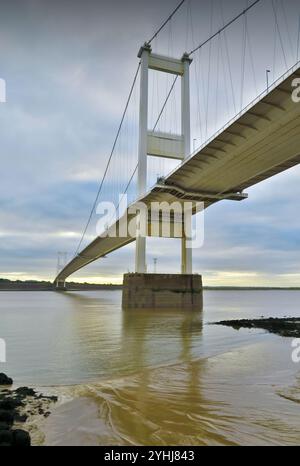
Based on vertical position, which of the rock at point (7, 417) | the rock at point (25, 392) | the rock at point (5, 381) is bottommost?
the rock at point (5, 381)

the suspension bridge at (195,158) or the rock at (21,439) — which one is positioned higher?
the suspension bridge at (195,158)

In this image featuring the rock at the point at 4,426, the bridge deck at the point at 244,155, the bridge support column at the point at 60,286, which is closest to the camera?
the rock at the point at 4,426

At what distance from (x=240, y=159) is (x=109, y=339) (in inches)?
403

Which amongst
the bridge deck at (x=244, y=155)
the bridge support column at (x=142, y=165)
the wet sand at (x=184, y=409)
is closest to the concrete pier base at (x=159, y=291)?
the bridge support column at (x=142, y=165)

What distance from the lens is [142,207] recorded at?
27.0 metres

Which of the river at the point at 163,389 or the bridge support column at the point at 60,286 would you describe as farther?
Result: the bridge support column at the point at 60,286

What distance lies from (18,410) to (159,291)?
22.2 meters

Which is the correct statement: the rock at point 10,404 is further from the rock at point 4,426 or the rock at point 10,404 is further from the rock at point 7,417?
the rock at point 4,426

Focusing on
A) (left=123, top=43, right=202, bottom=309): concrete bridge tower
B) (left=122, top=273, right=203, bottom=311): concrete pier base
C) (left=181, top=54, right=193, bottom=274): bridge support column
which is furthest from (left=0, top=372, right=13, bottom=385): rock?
(left=181, top=54, right=193, bottom=274): bridge support column

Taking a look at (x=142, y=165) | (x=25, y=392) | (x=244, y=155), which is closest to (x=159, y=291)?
(x=142, y=165)

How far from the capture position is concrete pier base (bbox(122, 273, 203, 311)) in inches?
1060

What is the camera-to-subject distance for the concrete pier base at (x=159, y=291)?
26922 millimetres

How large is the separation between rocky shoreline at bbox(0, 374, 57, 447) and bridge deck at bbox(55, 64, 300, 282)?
34.9 feet

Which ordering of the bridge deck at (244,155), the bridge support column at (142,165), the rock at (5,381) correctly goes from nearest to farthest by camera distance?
the rock at (5,381) → the bridge deck at (244,155) → the bridge support column at (142,165)
